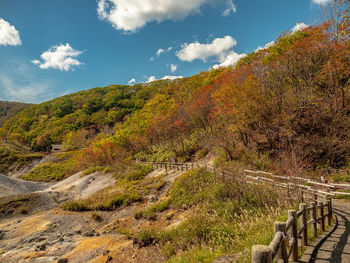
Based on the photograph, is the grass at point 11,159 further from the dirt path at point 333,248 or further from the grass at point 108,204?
the dirt path at point 333,248

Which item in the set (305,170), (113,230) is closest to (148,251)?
(113,230)

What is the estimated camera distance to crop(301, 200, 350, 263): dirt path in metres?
4.35

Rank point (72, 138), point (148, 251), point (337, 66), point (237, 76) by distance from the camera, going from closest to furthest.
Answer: point (148, 251) < point (337, 66) < point (237, 76) < point (72, 138)

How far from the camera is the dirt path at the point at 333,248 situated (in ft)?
14.3

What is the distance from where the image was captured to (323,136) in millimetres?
15680

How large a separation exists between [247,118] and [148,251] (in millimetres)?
14175

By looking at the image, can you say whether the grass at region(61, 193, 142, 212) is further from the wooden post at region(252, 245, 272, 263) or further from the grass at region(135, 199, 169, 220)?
the wooden post at region(252, 245, 272, 263)

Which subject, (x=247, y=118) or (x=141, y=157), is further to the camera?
(x=141, y=157)

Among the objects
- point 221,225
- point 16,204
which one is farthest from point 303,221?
point 16,204

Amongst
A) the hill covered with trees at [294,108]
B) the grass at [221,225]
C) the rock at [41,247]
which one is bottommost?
the rock at [41,247]

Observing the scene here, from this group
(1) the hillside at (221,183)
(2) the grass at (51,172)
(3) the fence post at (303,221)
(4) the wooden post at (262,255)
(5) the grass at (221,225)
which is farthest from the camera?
(2) the grass at (51,172)

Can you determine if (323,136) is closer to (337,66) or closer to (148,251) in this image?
(337,66)

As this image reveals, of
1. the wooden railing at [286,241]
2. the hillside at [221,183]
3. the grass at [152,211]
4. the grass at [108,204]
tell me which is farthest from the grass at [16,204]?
the wooden railing at [286,241]

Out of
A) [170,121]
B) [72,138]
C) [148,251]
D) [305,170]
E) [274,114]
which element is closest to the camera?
[148,251]
